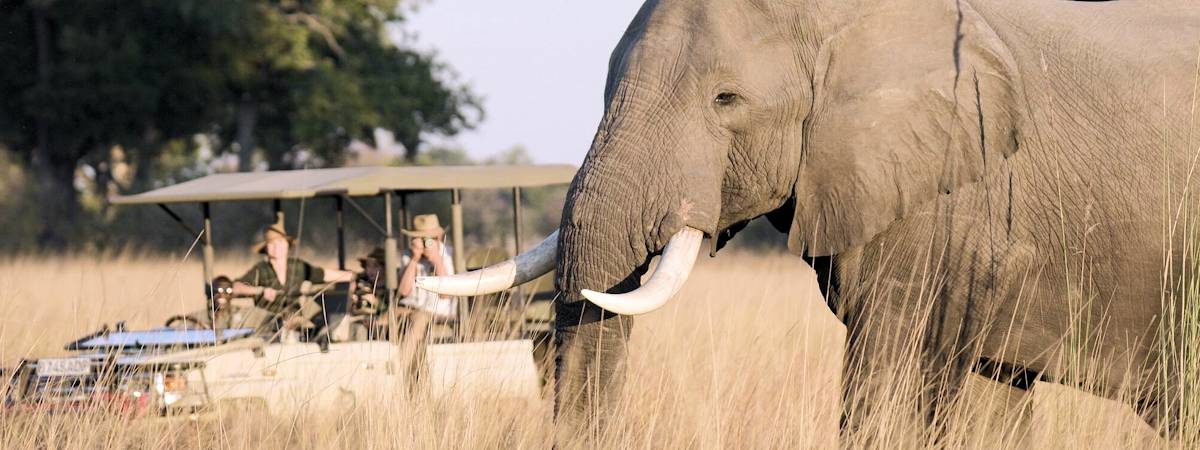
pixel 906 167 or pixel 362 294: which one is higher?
pixel 906 167

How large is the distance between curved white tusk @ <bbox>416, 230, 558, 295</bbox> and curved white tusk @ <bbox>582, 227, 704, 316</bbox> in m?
0.45

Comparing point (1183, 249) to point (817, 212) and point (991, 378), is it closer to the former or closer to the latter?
point (991, 378)

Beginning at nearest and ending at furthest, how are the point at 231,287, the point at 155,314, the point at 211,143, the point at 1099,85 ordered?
the point at 1099,85 < the point at 231,287 < the point at 155,314 < the point at 211,143

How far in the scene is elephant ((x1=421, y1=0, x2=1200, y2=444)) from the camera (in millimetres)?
5621

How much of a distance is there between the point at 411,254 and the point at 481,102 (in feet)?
79.2

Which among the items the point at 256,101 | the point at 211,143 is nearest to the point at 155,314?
the point at 256,101

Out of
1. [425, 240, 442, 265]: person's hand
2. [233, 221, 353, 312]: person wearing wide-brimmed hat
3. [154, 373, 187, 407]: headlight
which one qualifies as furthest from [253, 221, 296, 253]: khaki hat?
[154, 373, 187, 407]: headlight

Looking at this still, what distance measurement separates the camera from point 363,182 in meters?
10.5

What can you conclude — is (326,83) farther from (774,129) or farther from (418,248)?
(774,129)

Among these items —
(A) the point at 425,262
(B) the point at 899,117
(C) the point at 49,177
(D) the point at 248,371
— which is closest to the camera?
(B) the point at 899,117

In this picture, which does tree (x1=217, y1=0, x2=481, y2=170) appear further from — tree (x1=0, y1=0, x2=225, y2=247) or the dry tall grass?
the dry tall grass

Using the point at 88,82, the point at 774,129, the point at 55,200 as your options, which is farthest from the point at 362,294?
the point at 55,200

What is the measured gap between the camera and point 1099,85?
6.05m

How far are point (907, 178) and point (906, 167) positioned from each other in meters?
0.04
